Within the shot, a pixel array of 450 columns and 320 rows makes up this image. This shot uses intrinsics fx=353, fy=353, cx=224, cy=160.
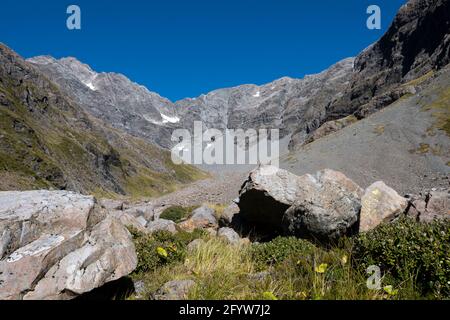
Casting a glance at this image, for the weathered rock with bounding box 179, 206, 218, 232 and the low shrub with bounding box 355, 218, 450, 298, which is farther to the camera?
the weathered rock with bounding box 179, 206, 218, 232

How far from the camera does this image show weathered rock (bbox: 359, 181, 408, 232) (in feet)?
44.3

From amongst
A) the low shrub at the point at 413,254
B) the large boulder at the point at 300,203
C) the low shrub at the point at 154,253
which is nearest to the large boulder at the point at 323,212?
the large boulder at the point at 300,203

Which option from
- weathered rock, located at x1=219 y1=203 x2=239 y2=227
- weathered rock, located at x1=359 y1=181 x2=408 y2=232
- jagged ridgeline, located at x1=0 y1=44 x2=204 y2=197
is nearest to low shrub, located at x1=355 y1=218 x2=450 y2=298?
weathered rock, located at x1=359 y1=181 x2=408 y2=232

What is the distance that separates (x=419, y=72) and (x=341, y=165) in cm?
9386

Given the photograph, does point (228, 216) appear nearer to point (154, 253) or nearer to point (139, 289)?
point (154, 253)

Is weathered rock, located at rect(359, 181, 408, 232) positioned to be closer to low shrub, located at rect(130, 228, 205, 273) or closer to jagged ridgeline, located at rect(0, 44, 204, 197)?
low shrub, located at rect(130, 228, 205, 273)

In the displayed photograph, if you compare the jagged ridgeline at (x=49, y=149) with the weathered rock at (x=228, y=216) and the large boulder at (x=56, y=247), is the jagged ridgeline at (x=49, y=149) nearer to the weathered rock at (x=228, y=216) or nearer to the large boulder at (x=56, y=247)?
the weathered rock at (x=228, y=216)

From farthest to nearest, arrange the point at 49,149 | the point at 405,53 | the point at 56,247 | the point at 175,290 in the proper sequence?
the point at 405,53, the point at 49,149, the point at 175,290, the point at 56,247

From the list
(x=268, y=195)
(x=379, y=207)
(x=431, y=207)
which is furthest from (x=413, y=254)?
(x=268, y=195)

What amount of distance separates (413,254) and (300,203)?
22.6ft

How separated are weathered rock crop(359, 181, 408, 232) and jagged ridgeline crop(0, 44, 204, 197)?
209ft

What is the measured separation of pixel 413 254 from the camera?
6.99 m
